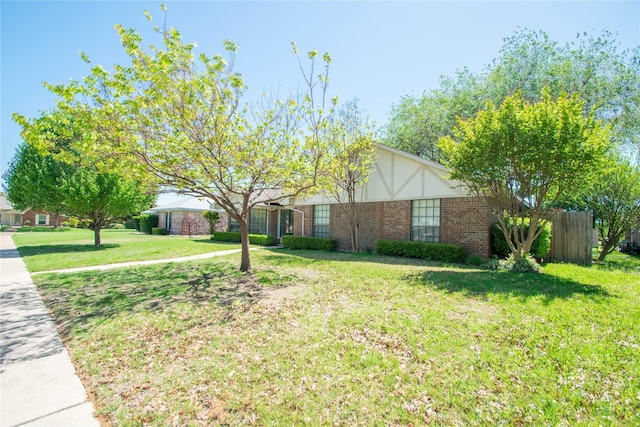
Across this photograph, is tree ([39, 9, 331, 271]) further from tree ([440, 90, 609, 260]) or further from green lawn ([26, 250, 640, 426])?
tree ([440, 90, 609, 260])

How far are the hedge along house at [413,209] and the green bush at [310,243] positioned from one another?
2.30 ft

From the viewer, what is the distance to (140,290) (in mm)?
7375

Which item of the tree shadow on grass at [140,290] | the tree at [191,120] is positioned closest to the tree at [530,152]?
the tree at [191,120]

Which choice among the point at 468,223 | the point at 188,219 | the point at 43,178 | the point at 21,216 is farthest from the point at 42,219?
the point at 468,223

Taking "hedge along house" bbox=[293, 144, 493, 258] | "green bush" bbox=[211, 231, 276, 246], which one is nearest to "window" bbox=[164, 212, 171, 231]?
"green bush" bbox=[211, 231, 276, 246]

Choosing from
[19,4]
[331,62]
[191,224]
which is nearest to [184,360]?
[331,62]

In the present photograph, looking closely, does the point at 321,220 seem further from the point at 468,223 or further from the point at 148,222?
the point at 148,222

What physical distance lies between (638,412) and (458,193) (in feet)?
33.0

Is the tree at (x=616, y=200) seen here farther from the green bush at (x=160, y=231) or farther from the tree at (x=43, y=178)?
the green bush at (x=160, y=231)

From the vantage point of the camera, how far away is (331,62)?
732 centimetres

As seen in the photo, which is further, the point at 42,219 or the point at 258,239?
the point at 42,219

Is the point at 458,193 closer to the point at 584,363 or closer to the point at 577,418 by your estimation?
the point at 584,363

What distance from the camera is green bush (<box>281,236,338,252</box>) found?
16.2 m

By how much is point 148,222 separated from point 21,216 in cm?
3811
